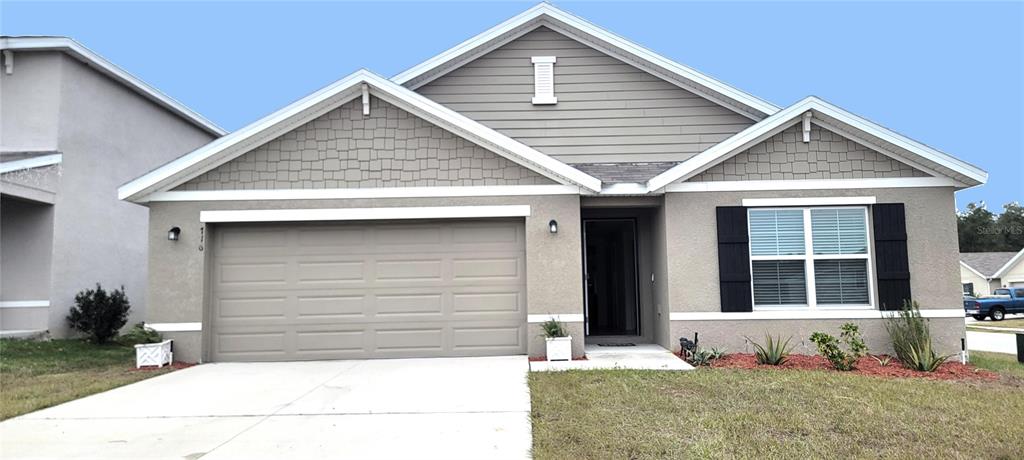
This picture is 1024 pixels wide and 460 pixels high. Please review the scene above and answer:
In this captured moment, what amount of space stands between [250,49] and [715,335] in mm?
36422

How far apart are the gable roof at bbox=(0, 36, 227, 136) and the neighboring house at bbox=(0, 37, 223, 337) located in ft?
0.07

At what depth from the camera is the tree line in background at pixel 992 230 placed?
54625 mm

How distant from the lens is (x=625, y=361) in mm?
8352

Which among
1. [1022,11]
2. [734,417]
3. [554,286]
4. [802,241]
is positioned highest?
[1022,11]

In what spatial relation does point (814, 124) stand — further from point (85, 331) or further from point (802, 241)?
point (85, 331)

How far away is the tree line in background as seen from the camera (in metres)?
54.6

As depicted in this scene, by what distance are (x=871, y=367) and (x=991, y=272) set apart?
40187mm

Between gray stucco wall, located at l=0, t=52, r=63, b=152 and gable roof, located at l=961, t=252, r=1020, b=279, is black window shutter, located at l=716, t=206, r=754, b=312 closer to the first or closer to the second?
gray stucco wall, located at l=0, t=52, r=63, b=152

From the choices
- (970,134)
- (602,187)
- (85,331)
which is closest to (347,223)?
(602,187)

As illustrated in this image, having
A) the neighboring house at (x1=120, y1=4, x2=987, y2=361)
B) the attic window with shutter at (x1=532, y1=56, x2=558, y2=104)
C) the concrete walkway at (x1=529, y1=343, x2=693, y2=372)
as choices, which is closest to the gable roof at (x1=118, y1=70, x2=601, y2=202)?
the neighboring house at (x1=120, y1=4, x2=987, y2=361)

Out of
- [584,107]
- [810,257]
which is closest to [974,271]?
[810,257]

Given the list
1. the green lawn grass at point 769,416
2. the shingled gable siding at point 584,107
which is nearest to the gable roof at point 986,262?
the shingled gable siding at point 584,107

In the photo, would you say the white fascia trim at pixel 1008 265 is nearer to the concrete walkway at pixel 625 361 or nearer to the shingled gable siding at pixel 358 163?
the concrete walkway at pixel 625 361

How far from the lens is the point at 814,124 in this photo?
9.17 meters
